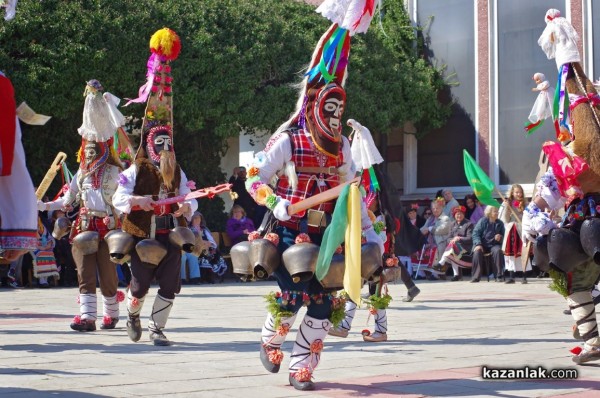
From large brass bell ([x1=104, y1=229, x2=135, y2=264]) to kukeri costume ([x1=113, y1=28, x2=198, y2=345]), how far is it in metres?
0.07

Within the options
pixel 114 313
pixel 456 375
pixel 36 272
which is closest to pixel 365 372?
pixel 456 375

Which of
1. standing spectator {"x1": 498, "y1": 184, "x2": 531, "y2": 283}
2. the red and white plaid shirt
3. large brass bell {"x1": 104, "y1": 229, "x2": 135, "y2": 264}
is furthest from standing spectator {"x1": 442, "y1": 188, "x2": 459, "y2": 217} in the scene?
the red and white plaid shirt

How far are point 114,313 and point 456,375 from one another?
14.9 feet

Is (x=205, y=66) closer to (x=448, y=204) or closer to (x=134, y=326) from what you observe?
(x=448, y=204)

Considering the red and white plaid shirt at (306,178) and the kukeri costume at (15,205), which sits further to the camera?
the red and white plaid shirt at (306,178)

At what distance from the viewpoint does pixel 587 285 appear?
7.90m

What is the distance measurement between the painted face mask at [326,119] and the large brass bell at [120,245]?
280cm

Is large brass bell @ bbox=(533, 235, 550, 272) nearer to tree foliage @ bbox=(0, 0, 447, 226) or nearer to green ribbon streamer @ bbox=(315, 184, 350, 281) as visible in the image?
green ribbon streamer @ bbox=(315, 184, 350, 281)

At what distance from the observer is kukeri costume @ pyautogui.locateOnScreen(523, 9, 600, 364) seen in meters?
7.64

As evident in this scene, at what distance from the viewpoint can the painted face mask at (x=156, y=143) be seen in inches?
372

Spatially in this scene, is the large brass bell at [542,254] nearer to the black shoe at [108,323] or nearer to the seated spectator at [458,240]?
the black shoe at [108,323]

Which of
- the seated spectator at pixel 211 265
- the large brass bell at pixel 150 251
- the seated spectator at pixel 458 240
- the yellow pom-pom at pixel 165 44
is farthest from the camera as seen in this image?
the seated spectator at pixel 458 240

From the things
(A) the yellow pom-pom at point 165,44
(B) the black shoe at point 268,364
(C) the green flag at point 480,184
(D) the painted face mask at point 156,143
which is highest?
(A) the yellow pom-pom at point 165,44

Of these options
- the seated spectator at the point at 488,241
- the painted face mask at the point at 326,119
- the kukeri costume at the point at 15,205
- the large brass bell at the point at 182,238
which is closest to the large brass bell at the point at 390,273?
the large brass bell at the point at 182,238
